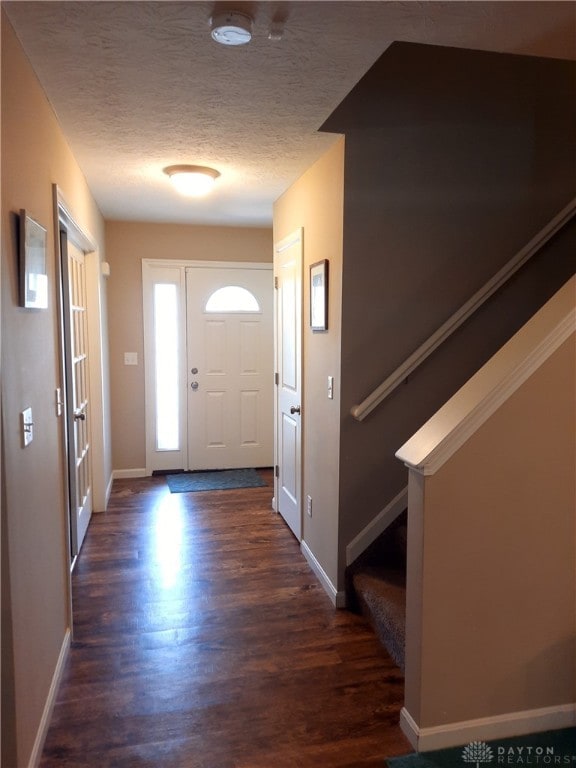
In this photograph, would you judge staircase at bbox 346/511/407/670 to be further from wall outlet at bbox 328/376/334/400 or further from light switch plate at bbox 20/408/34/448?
light switch plate at bbox 20/408/34/448

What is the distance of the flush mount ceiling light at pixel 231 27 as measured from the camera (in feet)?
5.18

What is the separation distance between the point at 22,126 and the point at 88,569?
2.44 meters

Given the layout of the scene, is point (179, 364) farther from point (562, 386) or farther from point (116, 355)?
point (562, 386)

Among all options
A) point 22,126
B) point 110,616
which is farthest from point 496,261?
point 110,616

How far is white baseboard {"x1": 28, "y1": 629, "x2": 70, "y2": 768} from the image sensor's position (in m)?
1.80

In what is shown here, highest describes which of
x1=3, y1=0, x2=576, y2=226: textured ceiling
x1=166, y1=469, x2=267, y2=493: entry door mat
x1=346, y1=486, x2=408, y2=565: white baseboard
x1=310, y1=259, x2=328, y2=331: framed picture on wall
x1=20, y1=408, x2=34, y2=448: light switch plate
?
x1=3, y1=0, x2=576, y2=226: textured ceiling

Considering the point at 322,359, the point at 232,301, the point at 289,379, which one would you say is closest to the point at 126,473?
the point at 232,301

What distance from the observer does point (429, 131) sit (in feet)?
8.90

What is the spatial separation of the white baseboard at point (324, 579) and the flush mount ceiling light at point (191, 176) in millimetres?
2263

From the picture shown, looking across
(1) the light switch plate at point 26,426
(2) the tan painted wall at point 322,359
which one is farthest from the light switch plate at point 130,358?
(1) the light switch plate at point 26,426

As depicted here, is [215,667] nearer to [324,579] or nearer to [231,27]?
[324,579]

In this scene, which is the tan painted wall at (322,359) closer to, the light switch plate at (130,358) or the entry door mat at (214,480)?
the entry door mat at (214,480)

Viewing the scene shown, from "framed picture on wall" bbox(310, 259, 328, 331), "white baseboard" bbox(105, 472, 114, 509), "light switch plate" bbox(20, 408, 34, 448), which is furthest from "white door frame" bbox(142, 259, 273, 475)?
"light switch plate" bbox(20, 408, 34, 448)

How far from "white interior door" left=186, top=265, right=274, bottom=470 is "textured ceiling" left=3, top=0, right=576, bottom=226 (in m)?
2.28
